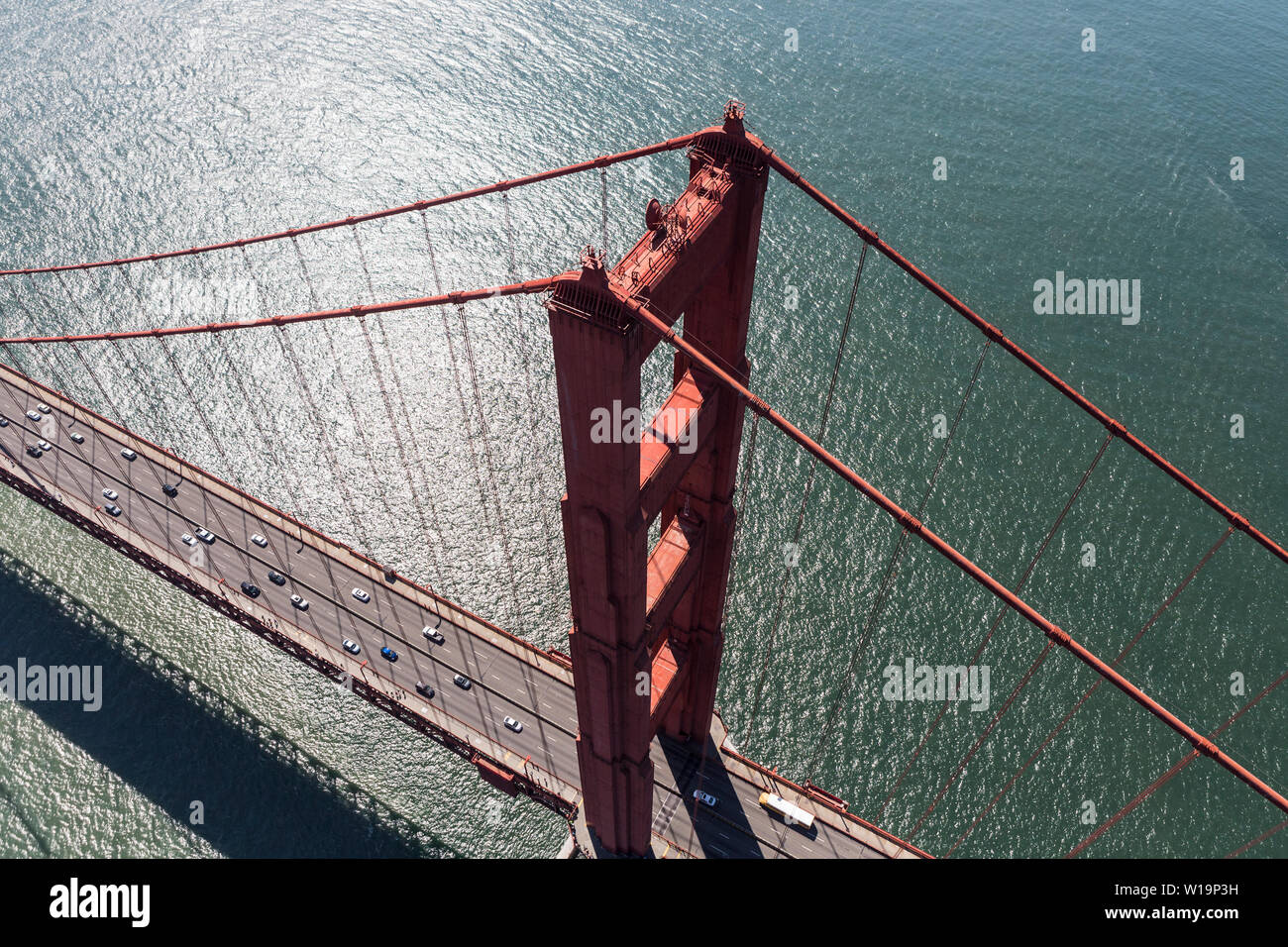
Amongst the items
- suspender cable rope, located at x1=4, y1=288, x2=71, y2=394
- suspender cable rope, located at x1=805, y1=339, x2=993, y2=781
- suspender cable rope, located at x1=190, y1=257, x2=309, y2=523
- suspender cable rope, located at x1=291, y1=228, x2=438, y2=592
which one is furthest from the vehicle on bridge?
suspender cable rope, located at x1=4, y1=288, x2=71, y2=394

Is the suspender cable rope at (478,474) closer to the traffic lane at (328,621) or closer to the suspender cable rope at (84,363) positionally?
the traffic lane at (328,621)

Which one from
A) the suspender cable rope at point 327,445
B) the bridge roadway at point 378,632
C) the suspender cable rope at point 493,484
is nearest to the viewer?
the bridge roadway at point 378,632

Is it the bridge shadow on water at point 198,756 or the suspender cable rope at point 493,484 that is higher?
the suspender cable rope at point 493,484

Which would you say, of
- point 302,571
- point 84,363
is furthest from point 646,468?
point 84,363

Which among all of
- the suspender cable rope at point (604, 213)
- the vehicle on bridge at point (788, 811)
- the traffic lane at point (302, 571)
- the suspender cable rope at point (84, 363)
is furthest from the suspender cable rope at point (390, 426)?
the vehicle on bridge at point (788, 811)

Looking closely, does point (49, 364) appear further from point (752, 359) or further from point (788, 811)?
point (788, 811)

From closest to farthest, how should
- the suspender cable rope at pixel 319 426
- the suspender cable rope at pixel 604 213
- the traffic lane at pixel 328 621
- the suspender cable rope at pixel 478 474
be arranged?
the suspender cable rope at pixel 604 213 → the traffic lane at pixel 328 621 → the suspender cable rope at pixel 478 474 → the suspender cable rope at pixel 319 426
